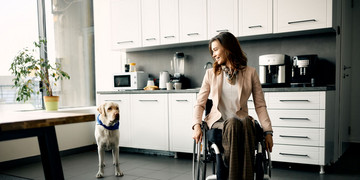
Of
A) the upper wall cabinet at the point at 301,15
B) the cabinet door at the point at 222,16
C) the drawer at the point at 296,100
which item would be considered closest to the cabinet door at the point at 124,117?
the cabinet door at the point at 222,16

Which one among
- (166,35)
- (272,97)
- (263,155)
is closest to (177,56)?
(166,35)

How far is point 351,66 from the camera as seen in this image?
4.25 m

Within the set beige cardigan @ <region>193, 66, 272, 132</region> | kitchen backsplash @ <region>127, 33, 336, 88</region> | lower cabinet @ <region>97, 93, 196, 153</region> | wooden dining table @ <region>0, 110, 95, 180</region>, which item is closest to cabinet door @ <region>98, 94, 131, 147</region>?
lower cabinet @ <region>97, 93, 196, 153</region>

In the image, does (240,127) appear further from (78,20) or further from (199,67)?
(78,20)

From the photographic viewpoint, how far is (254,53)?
12.0ft

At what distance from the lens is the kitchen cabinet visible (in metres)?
2.80

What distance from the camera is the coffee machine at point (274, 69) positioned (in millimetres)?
3148

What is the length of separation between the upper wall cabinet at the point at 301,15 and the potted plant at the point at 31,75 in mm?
2737

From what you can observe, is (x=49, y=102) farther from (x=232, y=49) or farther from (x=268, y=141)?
(x=268, y=141)

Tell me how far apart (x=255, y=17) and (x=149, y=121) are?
5.82 feet

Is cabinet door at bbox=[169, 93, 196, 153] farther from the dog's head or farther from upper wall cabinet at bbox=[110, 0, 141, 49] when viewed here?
upper wall cabinet at bbox=[110, 0, 141, 49]

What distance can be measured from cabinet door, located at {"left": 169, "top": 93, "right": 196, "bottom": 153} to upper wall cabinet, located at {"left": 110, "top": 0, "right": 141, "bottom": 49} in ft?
3.54

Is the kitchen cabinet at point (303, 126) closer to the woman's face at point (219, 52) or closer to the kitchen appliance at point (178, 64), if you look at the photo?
the woman's face at point (219, 52)

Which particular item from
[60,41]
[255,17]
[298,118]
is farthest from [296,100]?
[60,41]
